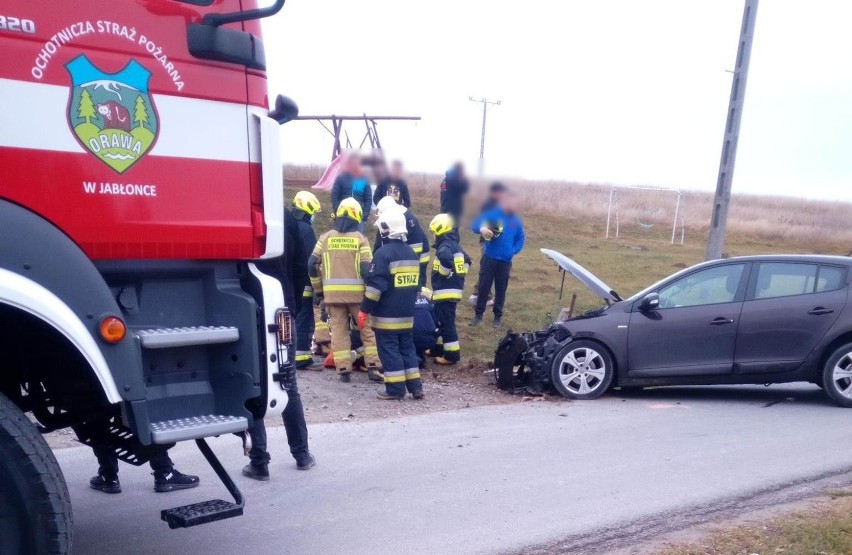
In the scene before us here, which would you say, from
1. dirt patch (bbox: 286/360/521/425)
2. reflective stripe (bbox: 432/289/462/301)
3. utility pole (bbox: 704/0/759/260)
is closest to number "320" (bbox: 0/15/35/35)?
dirt patch (bbox: 286/360/521/425)

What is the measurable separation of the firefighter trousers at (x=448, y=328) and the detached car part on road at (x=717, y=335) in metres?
1.31

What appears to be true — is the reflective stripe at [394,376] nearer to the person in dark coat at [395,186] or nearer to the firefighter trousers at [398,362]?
the firefighter trousers at [398,362]

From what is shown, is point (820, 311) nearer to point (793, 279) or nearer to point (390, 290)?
point (793, 279)

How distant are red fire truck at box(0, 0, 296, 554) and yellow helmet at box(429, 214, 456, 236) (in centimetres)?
580

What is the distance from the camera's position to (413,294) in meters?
8.57

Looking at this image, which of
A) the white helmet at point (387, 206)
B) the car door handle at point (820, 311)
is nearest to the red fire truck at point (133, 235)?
the white helmet at point (387, 206)

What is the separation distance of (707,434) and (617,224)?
23351mm

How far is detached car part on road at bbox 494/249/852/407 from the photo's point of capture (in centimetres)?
870

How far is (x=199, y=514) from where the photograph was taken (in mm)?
4012

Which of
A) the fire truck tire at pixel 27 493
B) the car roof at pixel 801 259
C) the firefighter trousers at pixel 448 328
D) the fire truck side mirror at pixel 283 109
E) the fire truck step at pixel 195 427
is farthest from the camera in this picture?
the firefighter trousers at pixel 448 328

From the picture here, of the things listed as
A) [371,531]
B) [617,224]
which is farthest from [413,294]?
[617,224]

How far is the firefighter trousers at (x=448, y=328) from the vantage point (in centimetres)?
1041

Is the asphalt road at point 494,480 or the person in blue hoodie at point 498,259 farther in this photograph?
the person in blue hoodie at point 498,259

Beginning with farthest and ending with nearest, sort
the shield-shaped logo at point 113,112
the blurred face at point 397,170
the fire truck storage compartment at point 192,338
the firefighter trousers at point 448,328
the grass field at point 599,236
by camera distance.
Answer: the grass field at point 599,236
the firefighter trousers at point 448,328
the blurred face at point 397,170
the fire truck storage compartment at point 192,338
the shield-shaped logo at point 113,112
